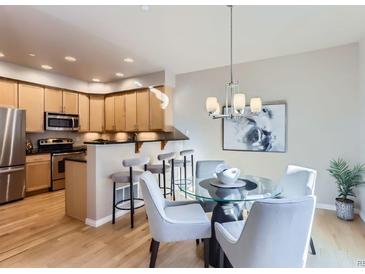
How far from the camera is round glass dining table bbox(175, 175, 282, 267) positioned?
1887 millimetres

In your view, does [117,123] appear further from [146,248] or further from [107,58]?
[146,248]

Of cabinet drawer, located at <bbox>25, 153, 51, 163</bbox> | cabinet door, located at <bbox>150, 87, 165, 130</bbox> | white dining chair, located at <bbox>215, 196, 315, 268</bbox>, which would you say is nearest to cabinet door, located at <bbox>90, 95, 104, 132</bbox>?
cabinet drawer, located at <bbox>25, 153, 51, 163</bbox>

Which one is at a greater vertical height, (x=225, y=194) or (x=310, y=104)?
(x=310, y=104)

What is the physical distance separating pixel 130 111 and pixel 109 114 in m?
0.77

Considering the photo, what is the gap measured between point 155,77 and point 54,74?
2251 millimetres

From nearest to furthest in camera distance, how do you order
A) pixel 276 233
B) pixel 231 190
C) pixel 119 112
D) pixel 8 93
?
pixel 276 233 → pixel 231 190 → pixel 8 93 → pixel 119 112

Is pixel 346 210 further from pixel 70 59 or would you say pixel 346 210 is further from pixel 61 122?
pixel 61 122

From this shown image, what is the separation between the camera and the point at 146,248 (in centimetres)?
236

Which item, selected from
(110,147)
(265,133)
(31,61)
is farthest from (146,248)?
(31,61)

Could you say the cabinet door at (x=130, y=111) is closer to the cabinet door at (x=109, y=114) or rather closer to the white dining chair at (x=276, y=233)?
the cabinet door at (x=109, y=114)

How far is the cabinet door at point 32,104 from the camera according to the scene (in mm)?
4293

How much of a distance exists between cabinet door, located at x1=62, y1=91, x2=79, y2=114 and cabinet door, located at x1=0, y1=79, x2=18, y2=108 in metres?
0.98

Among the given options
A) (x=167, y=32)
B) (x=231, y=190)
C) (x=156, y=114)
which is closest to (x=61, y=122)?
(x=156, y=114)

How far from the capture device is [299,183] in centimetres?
248
